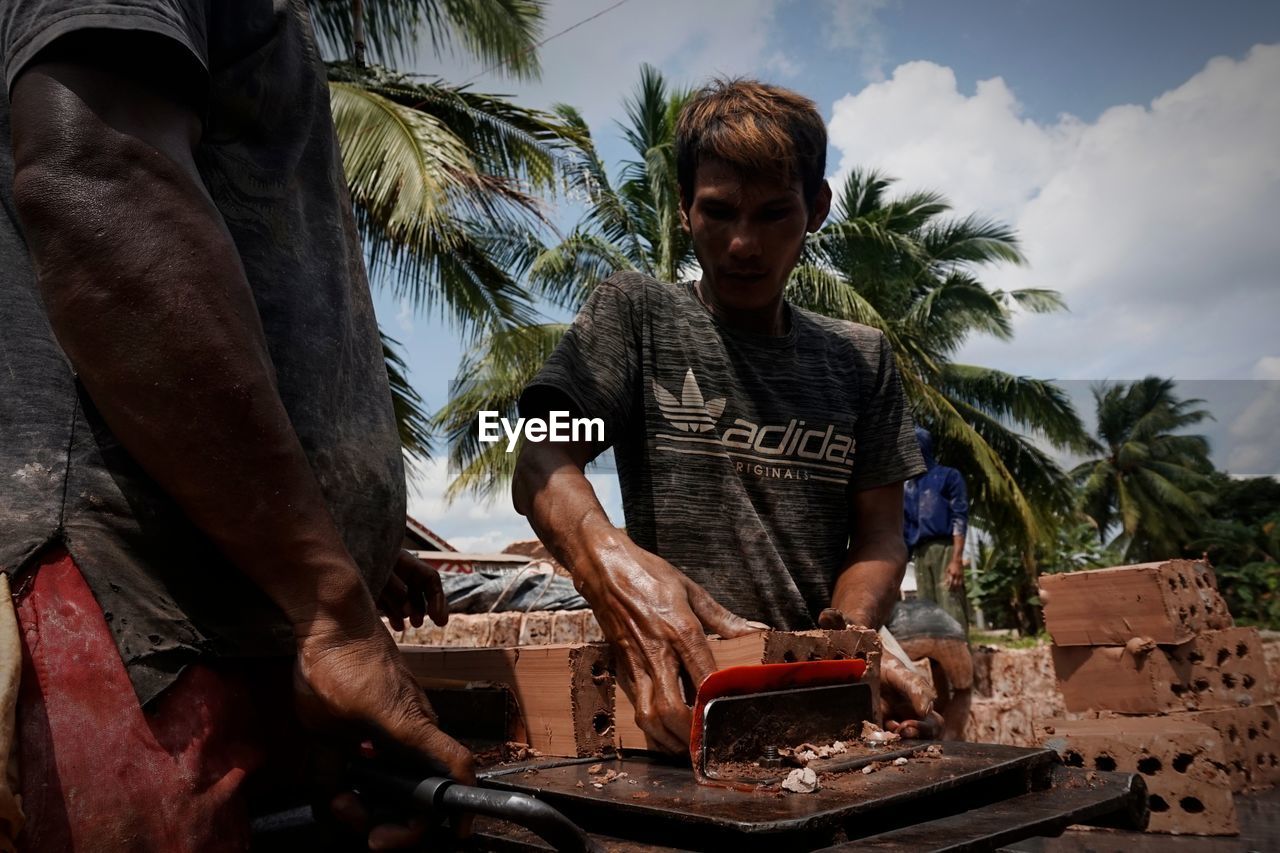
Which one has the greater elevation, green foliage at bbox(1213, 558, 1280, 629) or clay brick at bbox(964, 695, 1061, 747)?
green foliage at bbox(1213, 558, 1280, 629)

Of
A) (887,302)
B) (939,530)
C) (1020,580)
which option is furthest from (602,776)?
(1020,580)

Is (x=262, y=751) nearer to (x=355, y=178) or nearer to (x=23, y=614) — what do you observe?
(x=23, y=614)

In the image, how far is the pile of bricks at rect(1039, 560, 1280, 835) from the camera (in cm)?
458

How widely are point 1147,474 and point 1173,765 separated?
41071mm

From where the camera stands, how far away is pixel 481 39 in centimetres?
1162

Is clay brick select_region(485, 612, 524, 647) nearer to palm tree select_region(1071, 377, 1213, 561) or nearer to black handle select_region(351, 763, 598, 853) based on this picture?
black handle select_region(351, 763, 598, 853)

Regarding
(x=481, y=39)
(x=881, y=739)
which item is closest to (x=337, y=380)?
(x=881, y=739)

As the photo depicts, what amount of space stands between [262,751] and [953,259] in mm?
18984

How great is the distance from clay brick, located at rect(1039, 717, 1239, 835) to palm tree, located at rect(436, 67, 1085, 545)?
9.47 meters

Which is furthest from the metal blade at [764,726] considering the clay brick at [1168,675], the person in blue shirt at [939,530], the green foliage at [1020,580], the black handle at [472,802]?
the green foliage at [1020,580]

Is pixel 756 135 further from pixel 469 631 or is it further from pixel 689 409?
pixel 469 631

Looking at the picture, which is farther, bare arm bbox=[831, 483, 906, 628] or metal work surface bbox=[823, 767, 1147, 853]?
bare arm bbox=[831, 483, 906, 628]

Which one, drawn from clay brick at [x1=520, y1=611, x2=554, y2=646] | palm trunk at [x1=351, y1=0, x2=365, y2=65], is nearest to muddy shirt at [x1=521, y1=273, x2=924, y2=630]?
clay brick at [x1=520, y1=611, x2=554, y2=646]

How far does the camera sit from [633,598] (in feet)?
5.19
